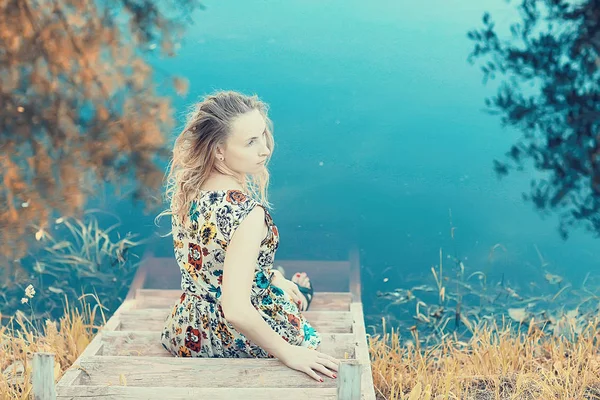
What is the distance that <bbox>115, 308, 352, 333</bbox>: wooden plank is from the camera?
317 cm

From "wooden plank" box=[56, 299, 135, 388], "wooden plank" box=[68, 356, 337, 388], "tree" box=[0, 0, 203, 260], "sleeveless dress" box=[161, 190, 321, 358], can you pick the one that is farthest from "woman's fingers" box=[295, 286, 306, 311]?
"tree" box=[0, 0, 203, 260]

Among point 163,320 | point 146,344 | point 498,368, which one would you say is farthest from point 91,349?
point 498,368

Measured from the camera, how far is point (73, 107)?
4.26 meters

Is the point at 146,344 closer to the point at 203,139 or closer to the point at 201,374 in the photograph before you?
the point at 201,374

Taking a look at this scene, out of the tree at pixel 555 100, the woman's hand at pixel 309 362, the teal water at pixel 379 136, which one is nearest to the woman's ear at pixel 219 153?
the woman's hand at pixel 309 362

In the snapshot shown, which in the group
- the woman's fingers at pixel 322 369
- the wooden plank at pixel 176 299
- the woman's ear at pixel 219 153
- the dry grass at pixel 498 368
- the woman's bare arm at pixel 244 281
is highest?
the woman's ear at pixel 219 153

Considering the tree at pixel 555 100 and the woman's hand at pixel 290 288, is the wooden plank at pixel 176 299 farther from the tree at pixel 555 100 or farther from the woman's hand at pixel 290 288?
the tree at pixel 555 100

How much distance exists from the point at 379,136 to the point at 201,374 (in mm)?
2048

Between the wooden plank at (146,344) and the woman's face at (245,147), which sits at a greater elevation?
the woman's face at (245,147)

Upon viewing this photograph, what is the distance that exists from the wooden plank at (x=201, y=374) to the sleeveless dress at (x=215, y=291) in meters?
0.17

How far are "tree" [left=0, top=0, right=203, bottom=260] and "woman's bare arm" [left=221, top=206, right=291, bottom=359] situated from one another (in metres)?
1.98

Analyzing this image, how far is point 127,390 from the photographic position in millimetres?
2203

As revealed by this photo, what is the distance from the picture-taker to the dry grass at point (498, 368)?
3.10m

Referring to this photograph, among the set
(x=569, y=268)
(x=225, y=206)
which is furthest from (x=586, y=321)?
(x=225, y=206)
